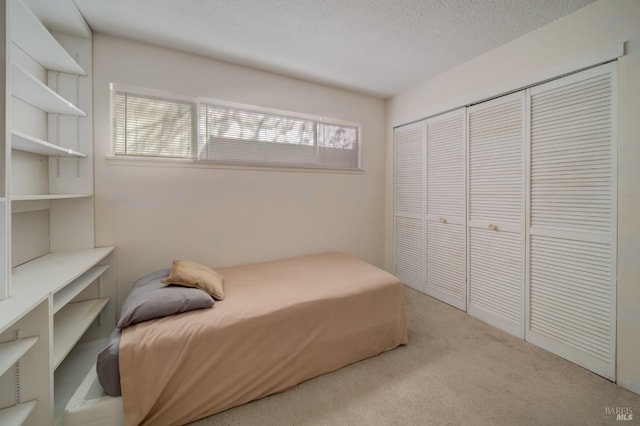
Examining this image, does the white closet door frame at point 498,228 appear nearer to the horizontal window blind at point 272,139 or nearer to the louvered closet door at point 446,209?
the louvered closet door at point 446,209

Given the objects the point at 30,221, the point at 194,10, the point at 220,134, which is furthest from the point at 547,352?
the point at 30,221

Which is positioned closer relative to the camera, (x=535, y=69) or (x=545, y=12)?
(x=545, y=12)

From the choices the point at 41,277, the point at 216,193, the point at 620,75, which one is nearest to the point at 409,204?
the point at 620,75

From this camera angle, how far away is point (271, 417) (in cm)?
139

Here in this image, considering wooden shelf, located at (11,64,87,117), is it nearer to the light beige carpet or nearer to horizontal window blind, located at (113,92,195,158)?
horizontal window blind, located at (113,92,195,158)

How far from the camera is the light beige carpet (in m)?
1.38

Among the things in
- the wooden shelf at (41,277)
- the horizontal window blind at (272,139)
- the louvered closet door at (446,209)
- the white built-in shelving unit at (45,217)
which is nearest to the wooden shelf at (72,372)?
the white built-in shelving unit at (45,217)

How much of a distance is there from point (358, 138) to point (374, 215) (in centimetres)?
107

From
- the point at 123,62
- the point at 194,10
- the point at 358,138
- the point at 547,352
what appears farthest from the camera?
the point at 358,138

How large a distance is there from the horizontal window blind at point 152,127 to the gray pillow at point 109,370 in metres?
1.62

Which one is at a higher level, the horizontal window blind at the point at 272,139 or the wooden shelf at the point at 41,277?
the horizontal window blind at the point at 272,139

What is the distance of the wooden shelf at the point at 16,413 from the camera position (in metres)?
1.04

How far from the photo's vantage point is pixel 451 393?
155 centimetres

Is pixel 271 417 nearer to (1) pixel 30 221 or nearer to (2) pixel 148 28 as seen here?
(1) pixel 30 221
